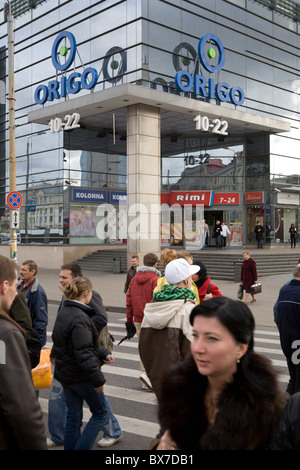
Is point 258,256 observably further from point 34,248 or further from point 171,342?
point 171,342

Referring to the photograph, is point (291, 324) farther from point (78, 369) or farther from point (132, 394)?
point (132, 394)

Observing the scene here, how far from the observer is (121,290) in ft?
64.8

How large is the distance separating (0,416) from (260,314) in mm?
12316

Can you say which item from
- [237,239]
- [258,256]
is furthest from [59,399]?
[237,239]

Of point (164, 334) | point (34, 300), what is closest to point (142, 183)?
point (34, 300)

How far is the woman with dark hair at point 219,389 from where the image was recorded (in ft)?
6.61

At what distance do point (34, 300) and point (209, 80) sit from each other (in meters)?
24.1

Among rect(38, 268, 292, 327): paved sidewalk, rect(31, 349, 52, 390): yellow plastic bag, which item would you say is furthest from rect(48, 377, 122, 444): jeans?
rect(38, 268, 292, 327): paved sidewalk

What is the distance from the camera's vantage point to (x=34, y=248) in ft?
106

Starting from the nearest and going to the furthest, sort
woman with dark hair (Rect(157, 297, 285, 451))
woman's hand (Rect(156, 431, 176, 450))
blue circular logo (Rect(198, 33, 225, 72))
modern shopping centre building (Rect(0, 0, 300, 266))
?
woman with dark hair (Rect(157, 297, 285, 451)), woman's hand (Rect(156, 431, 176, 450)), modern shopping centre building (Rect(0, 0, 300, 266)), blue circular logo (Rect(198, 33, 225, 72))

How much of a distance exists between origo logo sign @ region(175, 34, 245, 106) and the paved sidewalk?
10.7 metres

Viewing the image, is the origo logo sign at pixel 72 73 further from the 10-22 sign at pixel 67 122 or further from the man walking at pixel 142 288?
the man walking at pixel 142 288

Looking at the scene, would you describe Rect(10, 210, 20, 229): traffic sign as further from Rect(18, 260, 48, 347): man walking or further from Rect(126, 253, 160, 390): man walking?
Rect(18, 260, 48, 347): man walking

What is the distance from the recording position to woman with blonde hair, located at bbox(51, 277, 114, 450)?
423cm
